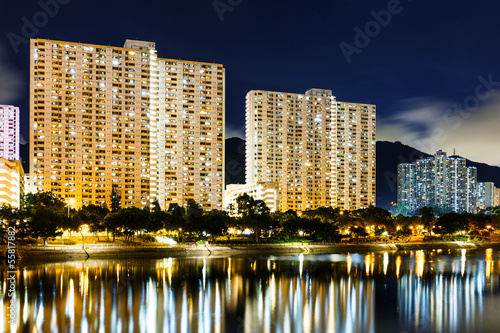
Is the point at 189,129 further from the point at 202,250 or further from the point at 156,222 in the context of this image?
the point at 202,250

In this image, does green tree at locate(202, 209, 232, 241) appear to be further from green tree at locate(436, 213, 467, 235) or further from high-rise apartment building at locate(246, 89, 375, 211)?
high-rise apartment building at locate(246, 89, 375, 211)

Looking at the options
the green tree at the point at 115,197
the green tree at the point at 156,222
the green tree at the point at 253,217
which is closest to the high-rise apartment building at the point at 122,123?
the green tree at the point at 115,197

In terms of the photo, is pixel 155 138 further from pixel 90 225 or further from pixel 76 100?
pixel 90 225

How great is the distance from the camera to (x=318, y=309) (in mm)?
38844

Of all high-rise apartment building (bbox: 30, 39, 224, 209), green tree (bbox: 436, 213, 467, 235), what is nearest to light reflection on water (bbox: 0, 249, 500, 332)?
green tree (bbox: 436, 213, 467, 235)

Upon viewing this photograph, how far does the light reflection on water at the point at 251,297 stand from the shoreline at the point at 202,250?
16.2 ft

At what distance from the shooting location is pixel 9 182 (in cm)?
11438

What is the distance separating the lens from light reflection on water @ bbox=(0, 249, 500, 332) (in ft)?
111

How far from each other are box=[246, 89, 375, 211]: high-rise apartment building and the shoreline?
81.6 meters

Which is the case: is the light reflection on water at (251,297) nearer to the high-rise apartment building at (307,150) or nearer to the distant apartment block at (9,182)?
the distant apartment block at (9,182)

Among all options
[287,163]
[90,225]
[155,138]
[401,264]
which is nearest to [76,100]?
[155,138]

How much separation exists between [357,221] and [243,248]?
138 feet

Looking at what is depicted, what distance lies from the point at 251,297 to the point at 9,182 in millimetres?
91735

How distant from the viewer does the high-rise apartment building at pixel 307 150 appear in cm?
18575
